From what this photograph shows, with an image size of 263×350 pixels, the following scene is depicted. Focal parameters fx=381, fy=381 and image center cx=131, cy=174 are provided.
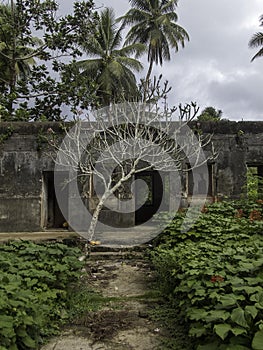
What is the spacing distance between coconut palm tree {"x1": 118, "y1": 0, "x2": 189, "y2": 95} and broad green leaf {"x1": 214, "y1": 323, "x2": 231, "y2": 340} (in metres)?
20.4

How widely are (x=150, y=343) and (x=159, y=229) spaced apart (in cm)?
356

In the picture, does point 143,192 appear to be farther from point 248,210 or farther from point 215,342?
point 215,342

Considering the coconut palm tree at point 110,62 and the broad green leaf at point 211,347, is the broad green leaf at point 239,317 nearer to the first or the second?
the broad green leaf at point 211,347

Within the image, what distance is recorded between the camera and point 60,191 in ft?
32.6

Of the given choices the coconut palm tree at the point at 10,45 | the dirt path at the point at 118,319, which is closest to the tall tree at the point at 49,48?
the coconut palm tree at the point at 10,45

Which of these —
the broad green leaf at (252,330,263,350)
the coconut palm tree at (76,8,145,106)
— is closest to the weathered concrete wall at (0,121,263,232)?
the broad green leaf at (252,330,263,350)

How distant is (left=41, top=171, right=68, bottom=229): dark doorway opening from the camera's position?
31.6ft

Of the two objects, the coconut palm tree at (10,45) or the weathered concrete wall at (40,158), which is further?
the coconut palm tree at (10,45)

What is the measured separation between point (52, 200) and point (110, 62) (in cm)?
1187

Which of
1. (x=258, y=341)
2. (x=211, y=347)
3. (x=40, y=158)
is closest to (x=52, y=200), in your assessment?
(x=40, y=158)

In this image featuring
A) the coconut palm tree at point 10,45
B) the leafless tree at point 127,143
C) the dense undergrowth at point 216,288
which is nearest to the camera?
the dense undergrowth at point 216,288

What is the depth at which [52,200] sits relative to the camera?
35.6 feet

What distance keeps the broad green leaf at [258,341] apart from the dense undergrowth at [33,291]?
1.48 meters

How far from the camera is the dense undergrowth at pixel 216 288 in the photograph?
229 cm
